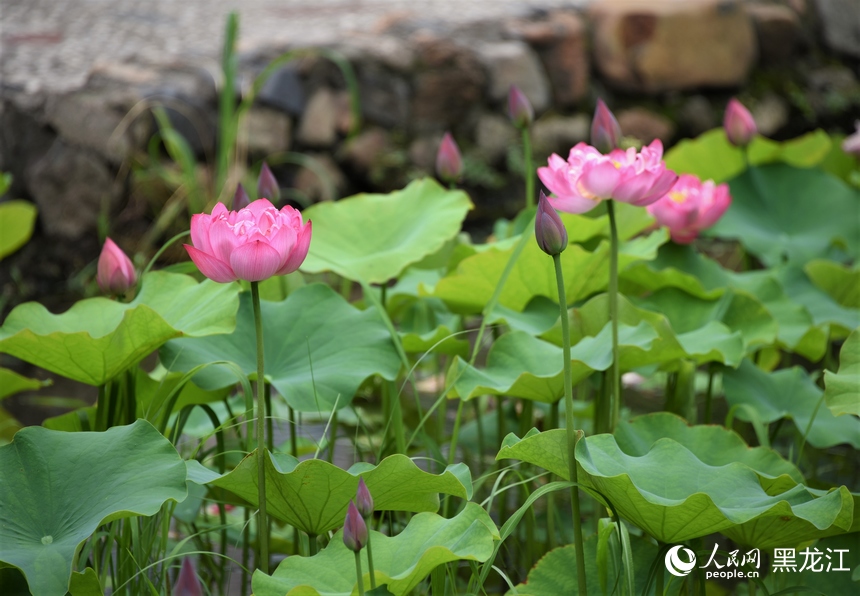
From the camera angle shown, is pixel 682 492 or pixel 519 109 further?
pixel 519 109

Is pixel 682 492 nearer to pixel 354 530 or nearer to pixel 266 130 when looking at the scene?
pixel 354 530

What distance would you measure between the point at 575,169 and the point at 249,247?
451 mm

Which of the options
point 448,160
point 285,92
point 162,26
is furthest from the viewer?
point 162,26

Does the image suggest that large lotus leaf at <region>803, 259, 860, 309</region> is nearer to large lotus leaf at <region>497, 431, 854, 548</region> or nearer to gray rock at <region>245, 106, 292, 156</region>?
large lotus leaf at <region>497, 431, 854, 548</region>

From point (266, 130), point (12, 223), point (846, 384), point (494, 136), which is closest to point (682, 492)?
point (846, 384)

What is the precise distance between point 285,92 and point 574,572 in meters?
2.15

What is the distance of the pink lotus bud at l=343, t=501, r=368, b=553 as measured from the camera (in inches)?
28.6

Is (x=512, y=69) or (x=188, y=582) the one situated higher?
(x=188, y=582)

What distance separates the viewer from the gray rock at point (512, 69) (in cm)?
299

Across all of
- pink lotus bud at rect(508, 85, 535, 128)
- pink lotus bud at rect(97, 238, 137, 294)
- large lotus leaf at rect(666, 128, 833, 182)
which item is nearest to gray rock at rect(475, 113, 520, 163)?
large lotus leaf at rect(666, 128, 833, 182)

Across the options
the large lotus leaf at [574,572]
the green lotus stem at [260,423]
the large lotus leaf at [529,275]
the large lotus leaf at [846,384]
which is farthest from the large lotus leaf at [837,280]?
the green lotus stem at [260,423]

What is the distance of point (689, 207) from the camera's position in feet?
4.84

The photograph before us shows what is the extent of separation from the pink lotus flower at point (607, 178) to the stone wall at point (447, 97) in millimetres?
1840

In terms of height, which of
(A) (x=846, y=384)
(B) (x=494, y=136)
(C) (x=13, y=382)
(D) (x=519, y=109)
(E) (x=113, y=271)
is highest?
(D) (x=519, y=109)
